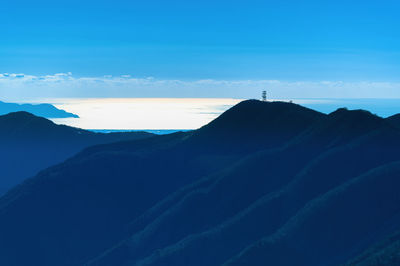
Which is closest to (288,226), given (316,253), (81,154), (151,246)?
(316,253)

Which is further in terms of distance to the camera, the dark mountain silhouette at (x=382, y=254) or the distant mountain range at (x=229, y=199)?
the distant mountain range at (x=229, y=199)

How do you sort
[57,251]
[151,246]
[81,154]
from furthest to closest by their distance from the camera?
[81,154] → [57,251] → [151,246]

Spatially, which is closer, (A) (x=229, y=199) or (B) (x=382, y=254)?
(B) (x=382, y=254)

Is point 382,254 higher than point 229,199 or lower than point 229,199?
higher

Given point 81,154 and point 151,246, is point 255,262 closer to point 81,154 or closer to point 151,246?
point 151,246

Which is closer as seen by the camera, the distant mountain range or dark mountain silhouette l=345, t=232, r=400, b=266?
dark mountain silhouette l=345, t=232, r=400, b=266

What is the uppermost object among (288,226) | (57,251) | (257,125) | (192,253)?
(257,125)

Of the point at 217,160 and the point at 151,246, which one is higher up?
the point at 217,160

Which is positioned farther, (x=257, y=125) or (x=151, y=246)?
(x=257, y=125)
